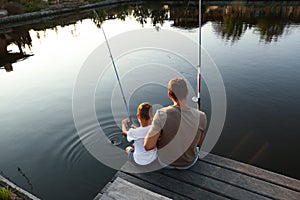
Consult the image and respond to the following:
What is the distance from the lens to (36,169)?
501cm

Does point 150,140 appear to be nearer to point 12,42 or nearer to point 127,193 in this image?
point 127,193

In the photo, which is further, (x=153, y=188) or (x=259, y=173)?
(x=259, y=173)

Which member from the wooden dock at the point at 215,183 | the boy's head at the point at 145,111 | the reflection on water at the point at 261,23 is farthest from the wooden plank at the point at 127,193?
the reflection on water at the point at 261,23

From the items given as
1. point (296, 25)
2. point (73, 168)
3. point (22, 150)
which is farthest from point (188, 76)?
point (296, 25)

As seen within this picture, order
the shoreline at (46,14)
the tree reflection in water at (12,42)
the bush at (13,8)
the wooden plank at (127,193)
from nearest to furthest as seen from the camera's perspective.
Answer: the wooden plank at (127,193)
the tree reflection in water at (12,42)
the shoreline at (46,14)
the bush at (13,8)

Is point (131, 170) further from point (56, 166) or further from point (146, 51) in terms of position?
point (146, 51)

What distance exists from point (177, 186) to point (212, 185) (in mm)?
486

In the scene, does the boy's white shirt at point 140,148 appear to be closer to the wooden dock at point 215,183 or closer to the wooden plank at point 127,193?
the wooden dock at point 215,183

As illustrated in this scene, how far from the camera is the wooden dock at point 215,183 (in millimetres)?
2785

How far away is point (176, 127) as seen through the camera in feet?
9.20

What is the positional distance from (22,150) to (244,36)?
14.2 metres

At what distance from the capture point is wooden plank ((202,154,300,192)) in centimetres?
292

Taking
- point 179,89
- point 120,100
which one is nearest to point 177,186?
point 179,89

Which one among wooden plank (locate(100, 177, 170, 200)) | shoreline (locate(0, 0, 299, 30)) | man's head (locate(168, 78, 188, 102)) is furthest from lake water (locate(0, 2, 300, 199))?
shoreline (locate(0, 0, 299, 30))
